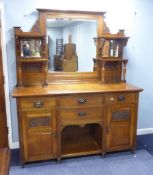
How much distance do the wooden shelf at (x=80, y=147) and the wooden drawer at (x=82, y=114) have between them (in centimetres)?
45

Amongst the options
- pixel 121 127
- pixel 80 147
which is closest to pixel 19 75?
pixel 80 147

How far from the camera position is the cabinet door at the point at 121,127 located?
101 inches

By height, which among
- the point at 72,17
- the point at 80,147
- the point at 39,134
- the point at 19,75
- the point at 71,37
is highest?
the point at 72,17

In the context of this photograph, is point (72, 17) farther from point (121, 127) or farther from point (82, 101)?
point (121, 127)

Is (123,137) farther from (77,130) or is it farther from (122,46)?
(122,46)

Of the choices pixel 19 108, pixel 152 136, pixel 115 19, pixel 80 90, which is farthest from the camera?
pixel 152 136

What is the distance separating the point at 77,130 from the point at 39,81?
93 cm

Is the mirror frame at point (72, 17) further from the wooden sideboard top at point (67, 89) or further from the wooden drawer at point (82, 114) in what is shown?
the wooden drawer at point (82, 114)

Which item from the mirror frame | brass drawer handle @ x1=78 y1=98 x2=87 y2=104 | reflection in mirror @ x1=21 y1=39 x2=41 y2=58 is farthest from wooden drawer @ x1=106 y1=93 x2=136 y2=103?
reflection in mirror @ x1=21 y1=39 x2=41 y2=58

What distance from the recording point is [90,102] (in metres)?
2.44

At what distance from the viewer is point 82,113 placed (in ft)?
8.03

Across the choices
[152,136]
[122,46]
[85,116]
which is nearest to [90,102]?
[85,116]

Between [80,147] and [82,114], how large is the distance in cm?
55

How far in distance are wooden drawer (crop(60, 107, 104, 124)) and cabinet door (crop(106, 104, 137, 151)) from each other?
0.14m
